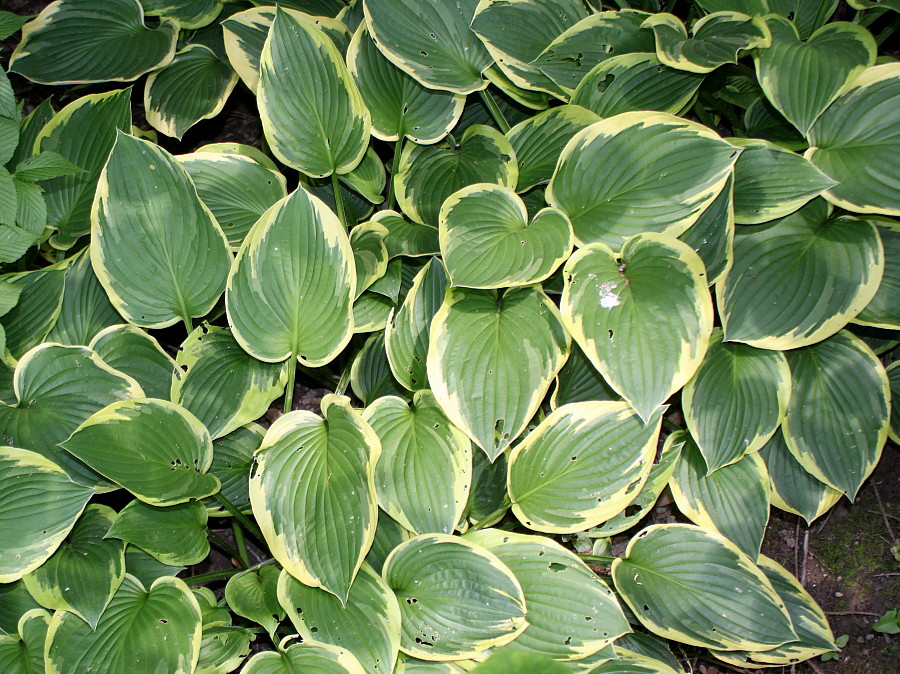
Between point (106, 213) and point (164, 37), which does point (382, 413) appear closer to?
point (106, 213)

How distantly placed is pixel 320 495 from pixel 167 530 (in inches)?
15.0

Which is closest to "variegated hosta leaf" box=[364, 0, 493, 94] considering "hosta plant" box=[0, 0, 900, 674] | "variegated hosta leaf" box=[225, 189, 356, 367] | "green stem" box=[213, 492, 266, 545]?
"hosta plant" box=[0, 0, 900, 674]

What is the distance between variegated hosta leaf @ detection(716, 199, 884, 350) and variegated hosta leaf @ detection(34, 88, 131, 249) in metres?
1.62

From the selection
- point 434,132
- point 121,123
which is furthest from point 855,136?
point 121,123

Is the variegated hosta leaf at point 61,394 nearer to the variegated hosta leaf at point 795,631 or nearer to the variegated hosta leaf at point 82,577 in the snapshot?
the variegated hosta leaf at point 82,577

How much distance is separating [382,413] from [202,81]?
1198 millimetres

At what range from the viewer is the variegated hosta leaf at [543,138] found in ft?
5.79

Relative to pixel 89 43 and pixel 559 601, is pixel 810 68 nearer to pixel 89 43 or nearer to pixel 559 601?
pixel 559 601

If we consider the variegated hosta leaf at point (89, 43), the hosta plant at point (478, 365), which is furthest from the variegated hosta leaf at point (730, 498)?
the variegated hosta leaf at point (89, 43)

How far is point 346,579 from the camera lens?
4.53 ft

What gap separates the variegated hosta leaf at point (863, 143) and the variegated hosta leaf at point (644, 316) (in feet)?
1.33

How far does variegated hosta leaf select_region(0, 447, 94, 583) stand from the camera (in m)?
1.44

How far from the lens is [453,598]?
144 centimetres

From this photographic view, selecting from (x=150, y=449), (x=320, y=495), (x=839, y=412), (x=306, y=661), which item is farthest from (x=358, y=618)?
(x=839, y=412)
